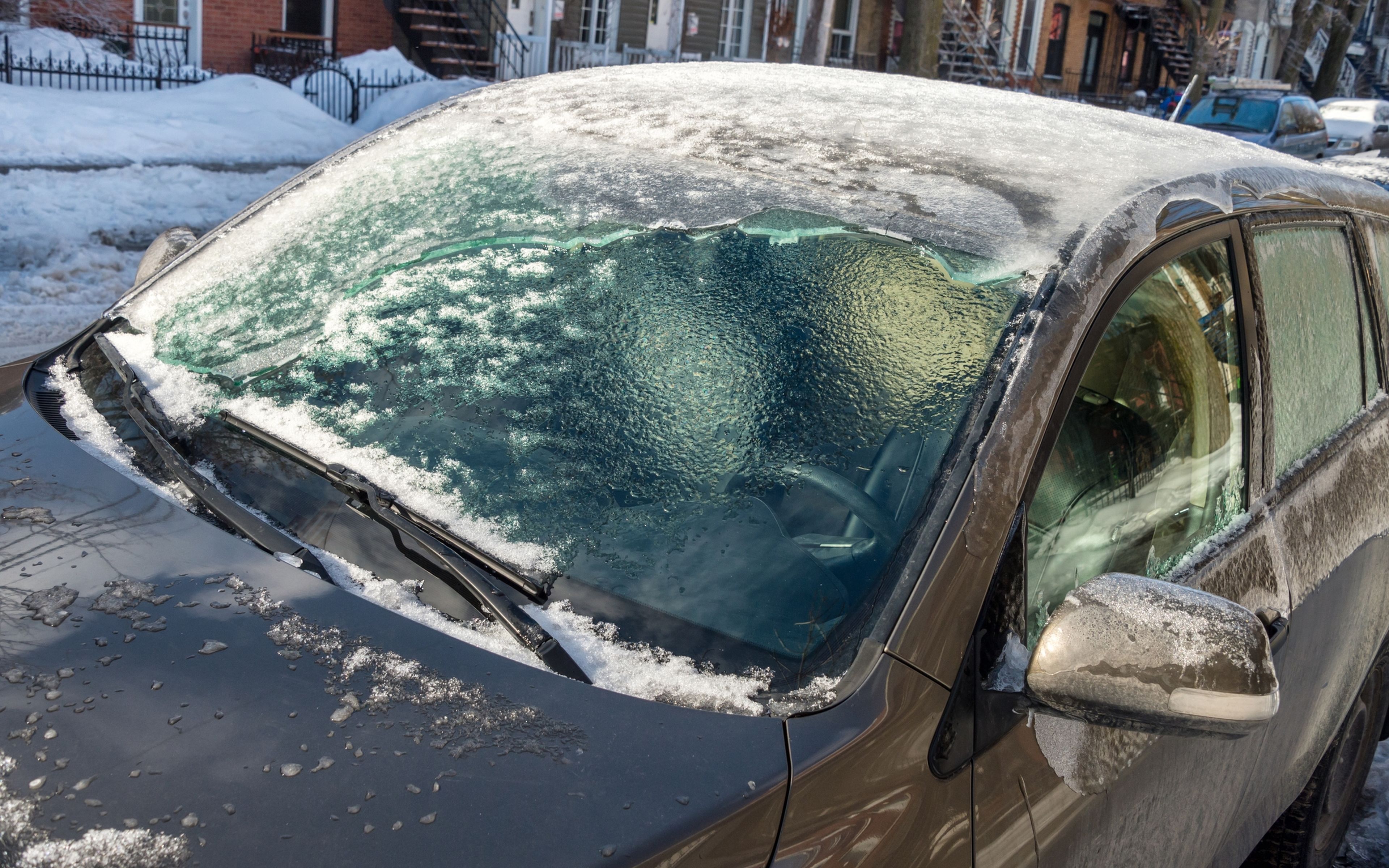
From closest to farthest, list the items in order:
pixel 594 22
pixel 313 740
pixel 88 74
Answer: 1. pixel 313 740
2. pixel 88 74
3. pixel 594 22

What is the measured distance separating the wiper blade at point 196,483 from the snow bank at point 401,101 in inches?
508

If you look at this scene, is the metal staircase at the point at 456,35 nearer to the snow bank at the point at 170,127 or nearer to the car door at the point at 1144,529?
the snow bank at the point at 170,127

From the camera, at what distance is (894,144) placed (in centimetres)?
214

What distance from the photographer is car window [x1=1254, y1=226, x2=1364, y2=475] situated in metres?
2.23

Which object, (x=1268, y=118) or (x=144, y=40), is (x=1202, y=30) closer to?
(x=1268, y=118)

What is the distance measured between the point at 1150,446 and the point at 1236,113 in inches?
757

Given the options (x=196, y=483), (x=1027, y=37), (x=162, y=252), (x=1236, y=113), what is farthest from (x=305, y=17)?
(x=1027, y=37)

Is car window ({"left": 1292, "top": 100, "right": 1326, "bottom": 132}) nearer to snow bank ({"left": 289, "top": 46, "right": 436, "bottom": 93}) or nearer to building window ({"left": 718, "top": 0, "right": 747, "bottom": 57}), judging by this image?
building window ({"left": 718, "top": 0, "right": 747, "bottom": 57})

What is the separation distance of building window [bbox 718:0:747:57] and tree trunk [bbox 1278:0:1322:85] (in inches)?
667

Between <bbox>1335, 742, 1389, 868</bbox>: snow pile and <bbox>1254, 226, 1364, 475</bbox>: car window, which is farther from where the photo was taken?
<bbox>1335, 742, 1389, 868</bbox>: snow pile

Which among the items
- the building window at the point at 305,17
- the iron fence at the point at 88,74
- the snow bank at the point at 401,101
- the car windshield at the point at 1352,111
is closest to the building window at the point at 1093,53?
the car windshield at the point at 1352,111

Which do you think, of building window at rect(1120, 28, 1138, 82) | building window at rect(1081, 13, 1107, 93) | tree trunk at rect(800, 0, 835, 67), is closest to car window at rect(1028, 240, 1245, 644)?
tree trunk at rect(800, 0, 835, 67)

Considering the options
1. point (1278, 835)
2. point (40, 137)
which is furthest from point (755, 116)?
point (40, 137)

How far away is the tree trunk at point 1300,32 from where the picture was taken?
3259cm
